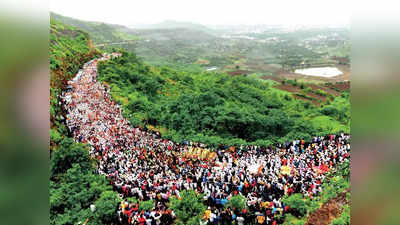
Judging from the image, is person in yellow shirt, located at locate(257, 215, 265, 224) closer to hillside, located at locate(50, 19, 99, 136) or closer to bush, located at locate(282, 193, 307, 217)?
bush, located at locate(282, 193, 307, 217)

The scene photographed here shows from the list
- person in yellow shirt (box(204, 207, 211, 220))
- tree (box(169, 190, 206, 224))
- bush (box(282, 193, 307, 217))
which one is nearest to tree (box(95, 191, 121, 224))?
tree (box(169, 190, 206, 224))

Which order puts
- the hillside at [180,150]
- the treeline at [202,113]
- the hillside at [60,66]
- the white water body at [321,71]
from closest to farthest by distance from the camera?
the hillside at [180,150], the hillside at [60,66], the treeline at [202,113], the white water body at [321,71]

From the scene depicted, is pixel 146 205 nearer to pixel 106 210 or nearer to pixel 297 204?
pixel 106 210

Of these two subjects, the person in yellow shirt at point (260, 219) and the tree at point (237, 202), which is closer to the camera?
the person in yellow shirt at point (260, 219)

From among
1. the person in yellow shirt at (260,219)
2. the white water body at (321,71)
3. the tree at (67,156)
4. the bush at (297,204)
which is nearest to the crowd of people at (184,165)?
the person in yellow shirt at (260,219)

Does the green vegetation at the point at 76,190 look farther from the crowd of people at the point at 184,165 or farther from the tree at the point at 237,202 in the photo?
the tree at the point at 237,202
